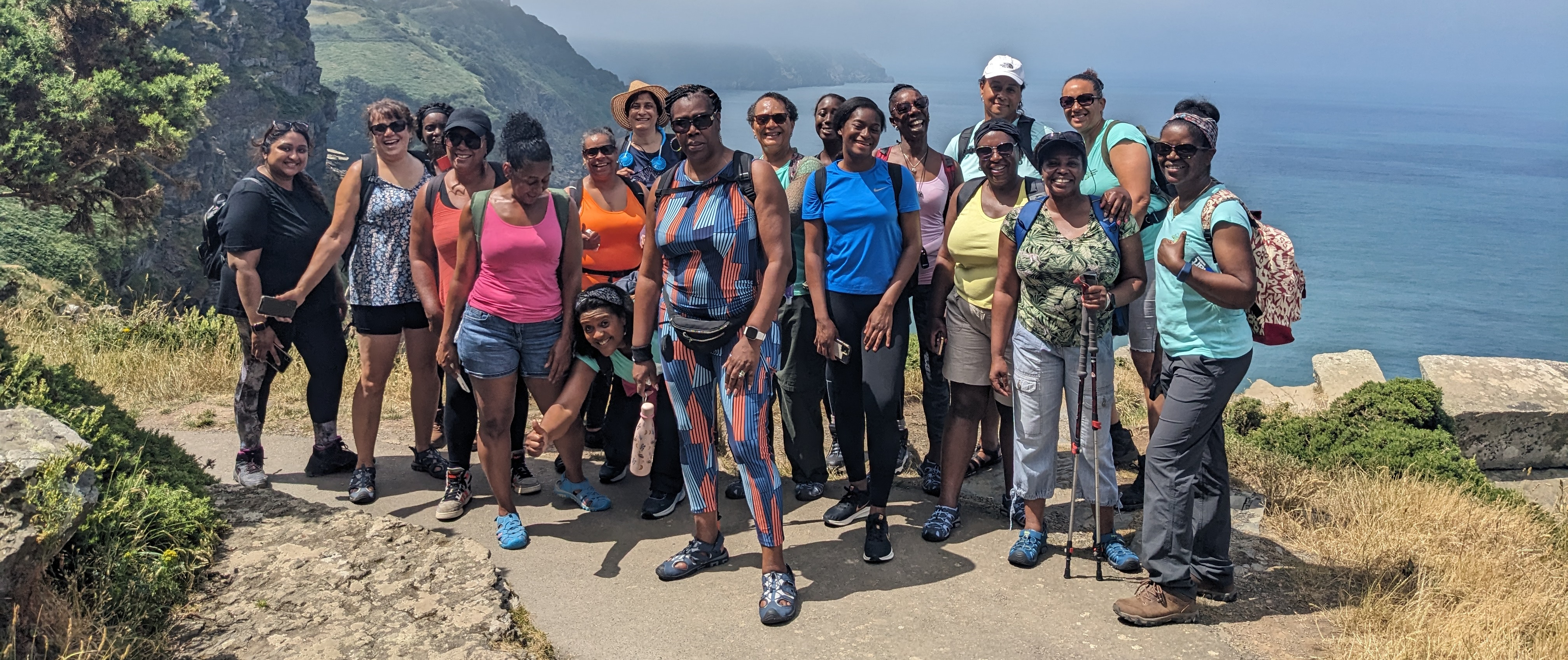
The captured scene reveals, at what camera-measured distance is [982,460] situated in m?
6.37

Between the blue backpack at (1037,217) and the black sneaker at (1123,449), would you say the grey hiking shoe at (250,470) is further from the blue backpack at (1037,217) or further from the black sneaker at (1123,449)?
the black sneaker at (1123,449)

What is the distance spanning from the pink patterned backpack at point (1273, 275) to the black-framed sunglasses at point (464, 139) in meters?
3.56

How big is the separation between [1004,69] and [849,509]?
2750 millimetres

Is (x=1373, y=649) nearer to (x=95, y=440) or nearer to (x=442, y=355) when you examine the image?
(x=442, y=355)

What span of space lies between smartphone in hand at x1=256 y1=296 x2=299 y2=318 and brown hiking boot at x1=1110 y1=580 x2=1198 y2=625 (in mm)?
4587

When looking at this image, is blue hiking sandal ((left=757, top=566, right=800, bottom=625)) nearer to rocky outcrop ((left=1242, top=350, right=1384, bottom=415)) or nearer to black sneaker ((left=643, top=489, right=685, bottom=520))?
black sneaker ((left=643, top=489, right=685, bottom=520))

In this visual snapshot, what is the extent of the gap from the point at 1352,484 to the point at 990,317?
303cm

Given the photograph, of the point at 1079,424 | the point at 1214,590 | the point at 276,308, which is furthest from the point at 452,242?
the point at 1214,590

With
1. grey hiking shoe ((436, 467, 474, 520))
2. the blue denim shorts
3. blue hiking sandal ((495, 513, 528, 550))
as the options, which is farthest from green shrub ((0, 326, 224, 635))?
the blue denim shorts

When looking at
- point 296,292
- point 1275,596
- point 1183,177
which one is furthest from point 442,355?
point 1275,596

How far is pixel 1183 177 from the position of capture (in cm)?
426

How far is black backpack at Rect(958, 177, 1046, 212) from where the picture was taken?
16.6ft

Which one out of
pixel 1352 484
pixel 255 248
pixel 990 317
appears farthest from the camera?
pixel 1352 484

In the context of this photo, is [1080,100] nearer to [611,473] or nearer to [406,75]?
[611,473]
